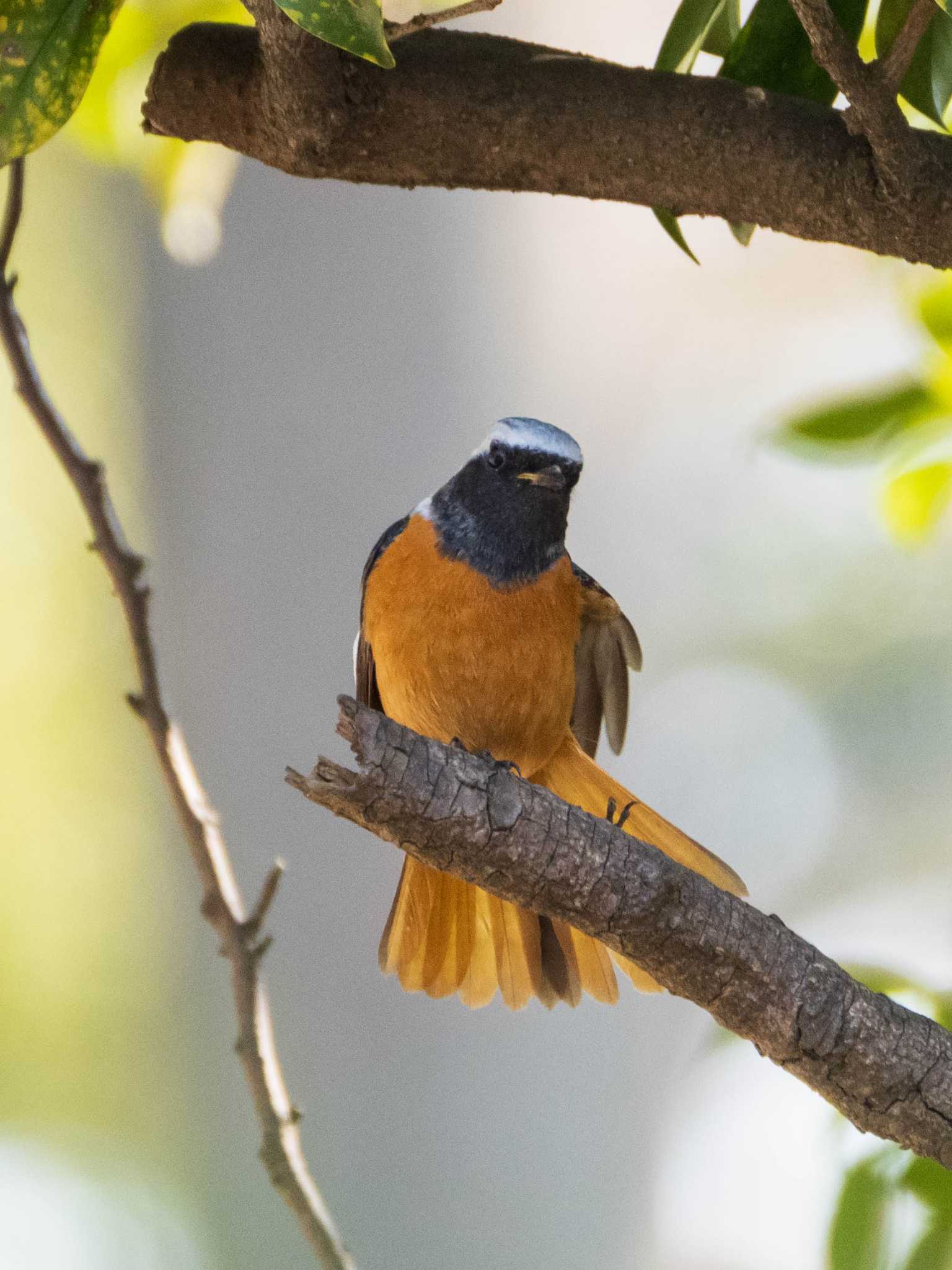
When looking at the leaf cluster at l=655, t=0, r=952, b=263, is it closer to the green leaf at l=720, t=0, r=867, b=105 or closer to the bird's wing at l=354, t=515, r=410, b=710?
the green leaf at l=720, t=0, r=867, b=105

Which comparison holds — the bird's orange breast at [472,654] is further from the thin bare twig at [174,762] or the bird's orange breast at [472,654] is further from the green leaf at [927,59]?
the green leaf at [927,59]

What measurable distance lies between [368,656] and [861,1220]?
0.87 metres

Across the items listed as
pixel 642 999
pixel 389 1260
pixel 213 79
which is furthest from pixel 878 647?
pixel 213 79

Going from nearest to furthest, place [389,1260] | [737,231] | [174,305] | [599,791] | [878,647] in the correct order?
[737,231] < [599,791] < [389,1260] < [174,305] < [878,647]

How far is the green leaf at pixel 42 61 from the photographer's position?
92 cm

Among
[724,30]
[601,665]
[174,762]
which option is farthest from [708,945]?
[724,30]

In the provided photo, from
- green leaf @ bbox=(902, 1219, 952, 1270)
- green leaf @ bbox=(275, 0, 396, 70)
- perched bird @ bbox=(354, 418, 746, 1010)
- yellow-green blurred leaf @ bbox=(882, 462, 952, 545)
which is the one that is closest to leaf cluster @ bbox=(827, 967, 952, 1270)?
green leaf @ bbox=(902, 1219, 952, 1270)

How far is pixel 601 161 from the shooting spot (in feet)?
3.25

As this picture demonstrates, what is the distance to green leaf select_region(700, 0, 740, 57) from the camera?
46.4 inches

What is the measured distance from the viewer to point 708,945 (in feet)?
3.40

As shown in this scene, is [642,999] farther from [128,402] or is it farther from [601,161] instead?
[601,161]

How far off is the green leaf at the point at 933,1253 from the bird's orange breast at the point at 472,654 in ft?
2.27

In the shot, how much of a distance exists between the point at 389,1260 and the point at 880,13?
2.96 meters

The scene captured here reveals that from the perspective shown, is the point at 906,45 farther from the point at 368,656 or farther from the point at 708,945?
the point at 368,656
